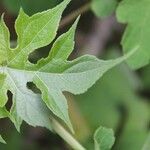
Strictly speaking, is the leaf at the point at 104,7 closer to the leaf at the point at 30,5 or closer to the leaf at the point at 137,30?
the leaf at the point at 137,30

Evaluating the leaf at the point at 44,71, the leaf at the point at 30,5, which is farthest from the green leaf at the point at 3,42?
the leaf at the point at 30,5

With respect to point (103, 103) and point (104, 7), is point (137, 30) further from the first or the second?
point (103, 103)

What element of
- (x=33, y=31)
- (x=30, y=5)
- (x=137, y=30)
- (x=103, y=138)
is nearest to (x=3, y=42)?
(x=33, y=31)

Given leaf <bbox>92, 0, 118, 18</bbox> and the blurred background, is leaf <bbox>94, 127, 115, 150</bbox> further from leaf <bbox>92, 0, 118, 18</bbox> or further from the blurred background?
the blurred background

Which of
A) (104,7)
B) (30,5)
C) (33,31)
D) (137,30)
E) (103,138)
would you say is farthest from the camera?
(30,5)

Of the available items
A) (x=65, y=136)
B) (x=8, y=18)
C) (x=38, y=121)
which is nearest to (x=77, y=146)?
(x=65, y=136)

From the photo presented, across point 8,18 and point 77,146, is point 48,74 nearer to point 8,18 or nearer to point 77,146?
point 77,146
